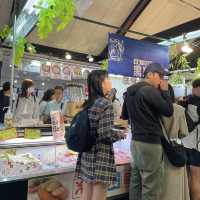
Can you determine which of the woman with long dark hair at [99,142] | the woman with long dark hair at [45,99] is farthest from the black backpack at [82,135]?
the woman with long dark hair at [45,99]

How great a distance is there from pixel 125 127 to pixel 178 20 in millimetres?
3192

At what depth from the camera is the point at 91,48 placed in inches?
272

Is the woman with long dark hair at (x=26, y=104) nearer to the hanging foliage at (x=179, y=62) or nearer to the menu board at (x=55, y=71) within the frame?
the menu board at (x=55, y=71)

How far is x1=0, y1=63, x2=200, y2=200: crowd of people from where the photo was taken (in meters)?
2.04

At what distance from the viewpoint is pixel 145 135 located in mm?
2416

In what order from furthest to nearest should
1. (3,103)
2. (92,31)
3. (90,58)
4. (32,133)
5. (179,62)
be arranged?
(179,62) → (90,58) → (92,31) → (3,103) → (32,133)

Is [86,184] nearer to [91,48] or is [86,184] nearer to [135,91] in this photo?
[135,91]

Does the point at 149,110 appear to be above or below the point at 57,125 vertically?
above

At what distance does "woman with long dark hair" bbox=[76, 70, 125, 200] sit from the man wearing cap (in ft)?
1.34

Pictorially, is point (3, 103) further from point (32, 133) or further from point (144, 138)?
point (144, 138)

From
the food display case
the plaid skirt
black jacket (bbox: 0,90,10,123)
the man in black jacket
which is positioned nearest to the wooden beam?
the man in black jacket

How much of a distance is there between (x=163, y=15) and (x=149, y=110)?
147 inches

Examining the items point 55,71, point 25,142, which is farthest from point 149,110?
point 55,71

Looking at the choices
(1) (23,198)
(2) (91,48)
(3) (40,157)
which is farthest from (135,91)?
(2) (91,48)
